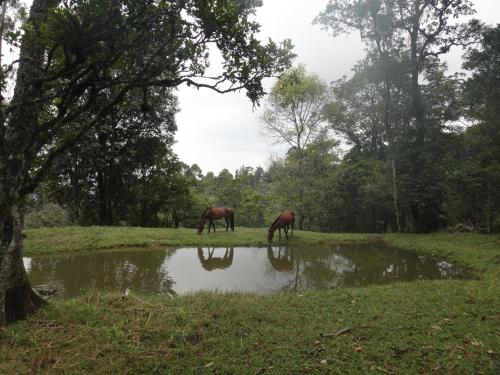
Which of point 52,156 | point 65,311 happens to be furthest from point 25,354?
point 52,156

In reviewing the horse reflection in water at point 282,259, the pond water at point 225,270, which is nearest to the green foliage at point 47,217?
the pond water at point 225,270

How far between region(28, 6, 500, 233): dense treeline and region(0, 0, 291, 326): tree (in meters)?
5.16

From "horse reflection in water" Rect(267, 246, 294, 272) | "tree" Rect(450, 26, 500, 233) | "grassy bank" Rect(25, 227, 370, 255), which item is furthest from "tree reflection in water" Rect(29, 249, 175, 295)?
"tree" Rect(450, 26, 500, 233)

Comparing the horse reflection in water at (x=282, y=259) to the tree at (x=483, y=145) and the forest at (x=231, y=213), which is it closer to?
the forest at (x=231, y=213)

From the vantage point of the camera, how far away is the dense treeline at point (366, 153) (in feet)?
46.4

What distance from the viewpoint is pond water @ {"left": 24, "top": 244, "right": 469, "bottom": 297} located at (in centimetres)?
793

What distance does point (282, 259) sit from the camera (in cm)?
1126

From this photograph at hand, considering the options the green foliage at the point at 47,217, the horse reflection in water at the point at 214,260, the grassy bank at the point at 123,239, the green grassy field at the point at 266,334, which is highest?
the green foliage at the point at 47,217

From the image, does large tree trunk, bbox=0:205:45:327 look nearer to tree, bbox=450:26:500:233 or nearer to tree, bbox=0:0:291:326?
tree, bbox=0:0:291:326

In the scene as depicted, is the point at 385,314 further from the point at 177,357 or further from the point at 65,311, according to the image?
the point at 65,311

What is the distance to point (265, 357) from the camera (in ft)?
13.7

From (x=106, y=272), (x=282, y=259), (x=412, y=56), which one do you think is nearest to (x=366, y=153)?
(x=412, y=56)

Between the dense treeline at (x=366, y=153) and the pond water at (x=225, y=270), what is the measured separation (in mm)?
5311

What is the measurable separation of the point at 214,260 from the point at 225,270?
1311mm
